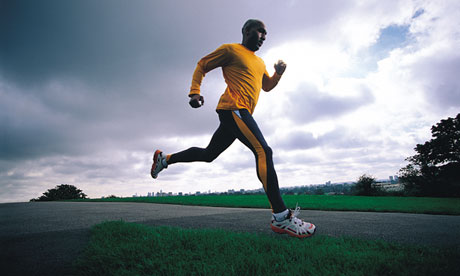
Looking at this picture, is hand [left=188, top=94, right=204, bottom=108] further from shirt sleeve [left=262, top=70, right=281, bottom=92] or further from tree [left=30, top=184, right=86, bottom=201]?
tree [left=30, top=184, right=86, bottom=201]

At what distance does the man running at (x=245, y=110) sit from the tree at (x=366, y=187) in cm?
1849

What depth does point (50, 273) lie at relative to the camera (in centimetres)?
174

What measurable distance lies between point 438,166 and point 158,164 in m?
32.1

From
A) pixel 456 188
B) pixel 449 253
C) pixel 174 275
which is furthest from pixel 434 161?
pixel 174 275

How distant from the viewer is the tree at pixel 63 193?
15492mm

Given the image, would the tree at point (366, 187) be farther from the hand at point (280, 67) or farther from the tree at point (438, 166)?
the hand at point (280, 67)

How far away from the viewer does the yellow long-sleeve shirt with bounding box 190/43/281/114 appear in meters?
3.02

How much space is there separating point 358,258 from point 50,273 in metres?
2.25

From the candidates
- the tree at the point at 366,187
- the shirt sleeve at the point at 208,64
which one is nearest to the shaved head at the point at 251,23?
the shirt sleeve at the point at 208,64

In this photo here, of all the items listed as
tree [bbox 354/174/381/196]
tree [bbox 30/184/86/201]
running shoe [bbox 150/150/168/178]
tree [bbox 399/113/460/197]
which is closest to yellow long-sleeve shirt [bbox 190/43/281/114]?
running shoe [bbox 150/150/168/178]

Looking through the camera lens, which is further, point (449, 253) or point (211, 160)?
point (211, 160)

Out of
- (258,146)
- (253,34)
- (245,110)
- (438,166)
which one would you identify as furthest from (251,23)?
(438,166)

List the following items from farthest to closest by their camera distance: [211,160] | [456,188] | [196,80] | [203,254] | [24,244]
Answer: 1. [456,188]
2. [211,160]
3. [196,80]
4. [24,244]
5. [203,254]

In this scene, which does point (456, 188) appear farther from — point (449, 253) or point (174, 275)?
point (174, 275)
